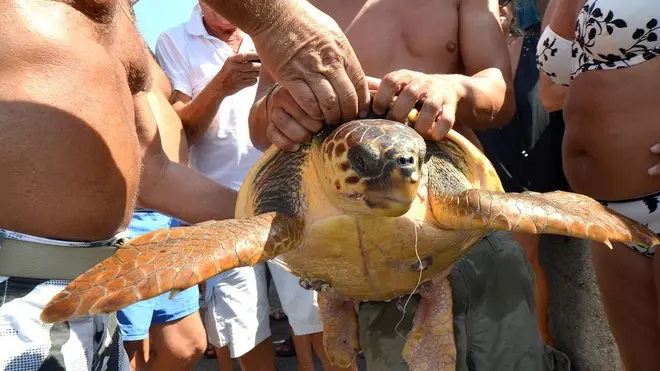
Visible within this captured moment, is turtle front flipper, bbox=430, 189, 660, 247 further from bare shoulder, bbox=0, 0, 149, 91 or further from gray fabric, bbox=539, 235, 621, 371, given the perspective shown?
gray fabric, bbox=539, 235, 621, 371

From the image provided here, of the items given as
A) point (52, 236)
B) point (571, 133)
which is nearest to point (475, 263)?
point (571, 133)

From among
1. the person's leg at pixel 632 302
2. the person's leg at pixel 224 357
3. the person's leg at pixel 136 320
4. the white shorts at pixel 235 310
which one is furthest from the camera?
the person's leg at pixel 224 357

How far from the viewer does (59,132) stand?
866mm

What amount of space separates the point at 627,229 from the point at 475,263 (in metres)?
0.35

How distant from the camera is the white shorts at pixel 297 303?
2.18m

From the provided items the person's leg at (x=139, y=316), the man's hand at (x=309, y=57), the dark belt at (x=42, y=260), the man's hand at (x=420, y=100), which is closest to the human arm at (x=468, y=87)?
the man's hand at (x=420, y=100)

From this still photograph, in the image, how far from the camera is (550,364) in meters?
1.25

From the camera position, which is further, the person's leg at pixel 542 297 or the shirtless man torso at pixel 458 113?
the person's leg at pixel 542 297

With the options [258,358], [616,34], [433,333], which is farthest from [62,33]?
[258,358]

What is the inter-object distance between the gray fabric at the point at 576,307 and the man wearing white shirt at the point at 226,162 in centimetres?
121

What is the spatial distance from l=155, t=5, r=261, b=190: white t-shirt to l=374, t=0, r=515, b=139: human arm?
1.14 meters

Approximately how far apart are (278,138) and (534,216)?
53 cm

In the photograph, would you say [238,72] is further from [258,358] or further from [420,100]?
[258,358]

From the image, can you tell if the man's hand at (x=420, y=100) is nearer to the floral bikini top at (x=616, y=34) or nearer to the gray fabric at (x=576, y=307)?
the floral bikini top at (x=616, y=34)
